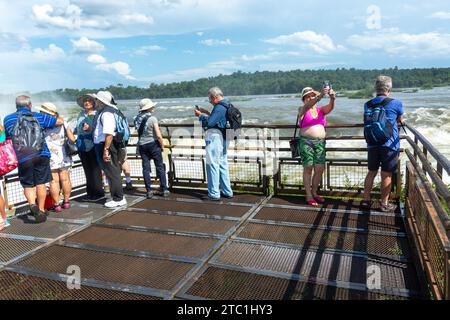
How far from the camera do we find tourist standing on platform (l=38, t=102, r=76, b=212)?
18.5 ft

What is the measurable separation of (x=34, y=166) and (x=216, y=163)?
2.58 m

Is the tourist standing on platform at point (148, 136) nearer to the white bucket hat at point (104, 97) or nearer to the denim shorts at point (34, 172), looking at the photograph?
the white bucket hat at point (104, 97)

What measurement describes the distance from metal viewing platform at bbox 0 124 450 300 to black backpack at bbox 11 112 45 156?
95 cm

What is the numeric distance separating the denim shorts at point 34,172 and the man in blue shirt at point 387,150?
4.42 metres

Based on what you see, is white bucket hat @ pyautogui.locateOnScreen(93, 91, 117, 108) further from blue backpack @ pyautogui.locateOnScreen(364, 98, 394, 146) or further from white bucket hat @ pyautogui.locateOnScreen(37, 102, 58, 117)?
blue backpack @ pyautogui.locateOnScreen(364, 98, 394, 146)

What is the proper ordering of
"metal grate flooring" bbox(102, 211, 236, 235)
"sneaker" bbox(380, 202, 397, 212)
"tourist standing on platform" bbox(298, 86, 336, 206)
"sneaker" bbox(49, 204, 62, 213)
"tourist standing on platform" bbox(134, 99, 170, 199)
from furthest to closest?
Result: "tourist standing on platform" bbox(134, 99, 170, 199)
"sneaker" bbox(49, 204, 62, 213)
"tourist standing on platform" bbox(298, 86, 336, 206)
"sneaker" bbox(380, 202, 397, 212)
"metal grate flooring" bbox(102, 211, 236, 235)

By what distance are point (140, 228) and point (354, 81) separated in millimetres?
105130

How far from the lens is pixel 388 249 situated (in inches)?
160

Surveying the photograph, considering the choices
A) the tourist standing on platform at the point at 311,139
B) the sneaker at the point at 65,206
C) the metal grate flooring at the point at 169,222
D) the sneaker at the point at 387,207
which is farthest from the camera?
the sneaker at the point at 65,206

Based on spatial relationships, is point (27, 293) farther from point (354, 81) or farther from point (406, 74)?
point (406, 74)

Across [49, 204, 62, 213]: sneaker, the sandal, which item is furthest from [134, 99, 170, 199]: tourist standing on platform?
the sandal

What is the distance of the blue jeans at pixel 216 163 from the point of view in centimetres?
596

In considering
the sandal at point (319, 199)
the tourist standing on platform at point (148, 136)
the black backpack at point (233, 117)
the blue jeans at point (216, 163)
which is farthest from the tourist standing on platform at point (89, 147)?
the sandal at point (319, 199)

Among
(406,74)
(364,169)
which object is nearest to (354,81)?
(406,74)
